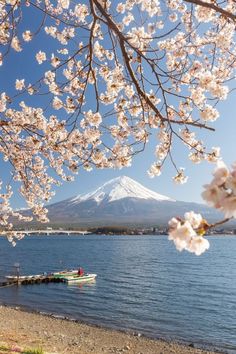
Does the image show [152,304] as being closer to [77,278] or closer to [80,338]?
[80,338]

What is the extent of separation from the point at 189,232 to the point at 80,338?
54.0ft

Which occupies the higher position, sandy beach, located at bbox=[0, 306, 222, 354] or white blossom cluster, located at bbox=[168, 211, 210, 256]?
white blossom cluster, located at bbox=[168, 211, 210, 256]

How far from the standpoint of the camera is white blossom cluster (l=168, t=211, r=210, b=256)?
6.12 feet

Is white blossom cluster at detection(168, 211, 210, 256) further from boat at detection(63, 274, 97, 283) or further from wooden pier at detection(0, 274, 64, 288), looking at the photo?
wooden pier at detection(0, 274, 64, 288)

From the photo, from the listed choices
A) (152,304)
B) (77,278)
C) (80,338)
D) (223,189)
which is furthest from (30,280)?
(223,189)

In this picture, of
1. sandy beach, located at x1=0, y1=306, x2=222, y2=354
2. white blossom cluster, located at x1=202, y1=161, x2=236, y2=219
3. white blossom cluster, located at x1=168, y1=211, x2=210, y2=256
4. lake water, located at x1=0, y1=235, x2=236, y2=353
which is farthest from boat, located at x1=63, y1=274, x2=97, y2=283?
white blossom cluster, located at x1=202, y1=161, x2=236, y2=219

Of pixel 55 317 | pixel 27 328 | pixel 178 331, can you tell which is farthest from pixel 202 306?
pixel 27 328

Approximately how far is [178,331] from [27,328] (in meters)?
7.05

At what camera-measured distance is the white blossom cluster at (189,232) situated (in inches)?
73.4

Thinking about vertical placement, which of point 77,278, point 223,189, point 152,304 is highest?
point 223,189

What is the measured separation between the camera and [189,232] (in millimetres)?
1866

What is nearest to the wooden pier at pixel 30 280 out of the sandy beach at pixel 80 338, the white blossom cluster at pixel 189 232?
the sandy beach at pixel 80 338

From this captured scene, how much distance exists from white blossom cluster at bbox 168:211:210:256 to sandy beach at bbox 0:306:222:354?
12.3 metres

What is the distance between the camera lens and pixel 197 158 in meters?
4.64
